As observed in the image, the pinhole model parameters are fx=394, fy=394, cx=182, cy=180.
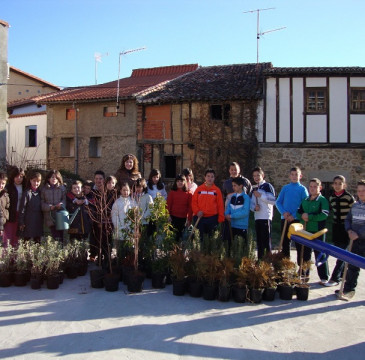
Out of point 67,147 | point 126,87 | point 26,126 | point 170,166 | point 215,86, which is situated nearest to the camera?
point 215,86

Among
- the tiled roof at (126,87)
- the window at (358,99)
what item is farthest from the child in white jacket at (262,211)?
the tiled roof at (126,87)

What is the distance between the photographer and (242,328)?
4.13m

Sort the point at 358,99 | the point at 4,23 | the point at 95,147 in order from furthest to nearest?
the point at 95,147, the point at 358,99, the point at 4,23

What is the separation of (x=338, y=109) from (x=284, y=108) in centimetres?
208

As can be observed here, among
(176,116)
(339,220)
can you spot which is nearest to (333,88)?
(176,116)

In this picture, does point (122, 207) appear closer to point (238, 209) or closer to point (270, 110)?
point (238, 209)

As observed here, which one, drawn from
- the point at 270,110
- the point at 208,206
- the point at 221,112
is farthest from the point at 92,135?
the point at 208,206

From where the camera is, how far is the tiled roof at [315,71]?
49.8ft

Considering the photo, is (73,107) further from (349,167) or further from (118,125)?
(349,167)

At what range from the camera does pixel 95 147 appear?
20.1 meters

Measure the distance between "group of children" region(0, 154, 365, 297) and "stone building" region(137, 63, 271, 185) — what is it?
33.1ft

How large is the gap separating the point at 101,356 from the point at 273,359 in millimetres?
1512

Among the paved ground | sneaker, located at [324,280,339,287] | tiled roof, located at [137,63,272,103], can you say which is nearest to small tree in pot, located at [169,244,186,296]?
the paved ground

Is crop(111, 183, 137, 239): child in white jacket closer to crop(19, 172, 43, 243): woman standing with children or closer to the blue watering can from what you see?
the blue watering can
